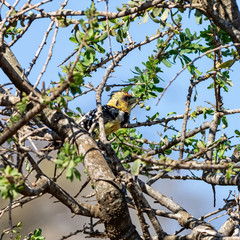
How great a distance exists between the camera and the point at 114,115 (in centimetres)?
565

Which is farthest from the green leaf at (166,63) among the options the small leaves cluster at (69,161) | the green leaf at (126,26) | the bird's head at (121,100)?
the bird's head at (121,100)

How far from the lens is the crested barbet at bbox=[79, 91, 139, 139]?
4.86m

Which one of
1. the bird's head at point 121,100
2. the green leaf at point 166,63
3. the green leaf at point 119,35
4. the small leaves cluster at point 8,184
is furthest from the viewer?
the bird's head at point 121,100

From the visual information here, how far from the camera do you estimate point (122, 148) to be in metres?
4.11

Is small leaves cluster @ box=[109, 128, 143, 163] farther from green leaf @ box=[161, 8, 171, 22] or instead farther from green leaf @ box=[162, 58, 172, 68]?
green leaf @ box=[161, 8, 171, 22]

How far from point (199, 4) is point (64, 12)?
0.77m

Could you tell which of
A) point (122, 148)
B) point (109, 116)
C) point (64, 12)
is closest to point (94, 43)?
point (64, 12)

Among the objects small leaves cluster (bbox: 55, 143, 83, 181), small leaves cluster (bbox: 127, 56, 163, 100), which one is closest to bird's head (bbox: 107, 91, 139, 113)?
small leaves cluster (bbox: 127, 56, 163, 100)

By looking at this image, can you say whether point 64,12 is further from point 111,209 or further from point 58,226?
point 58,226

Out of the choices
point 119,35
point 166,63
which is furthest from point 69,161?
point 166,63

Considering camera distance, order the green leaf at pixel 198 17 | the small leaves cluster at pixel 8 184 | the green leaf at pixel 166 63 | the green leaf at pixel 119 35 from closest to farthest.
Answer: the small leaves cluster at pixel 8 184 < the green leaf at pixel 198 17 < the green leaf at pixel 119 35 < the green leaf at pixel 166 63

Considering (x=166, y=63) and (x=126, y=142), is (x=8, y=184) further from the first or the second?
(x=126, y=142)

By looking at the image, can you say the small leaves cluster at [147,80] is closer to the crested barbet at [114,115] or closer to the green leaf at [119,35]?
the green leaf at [119,35]

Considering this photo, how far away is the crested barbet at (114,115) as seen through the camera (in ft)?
16.0
